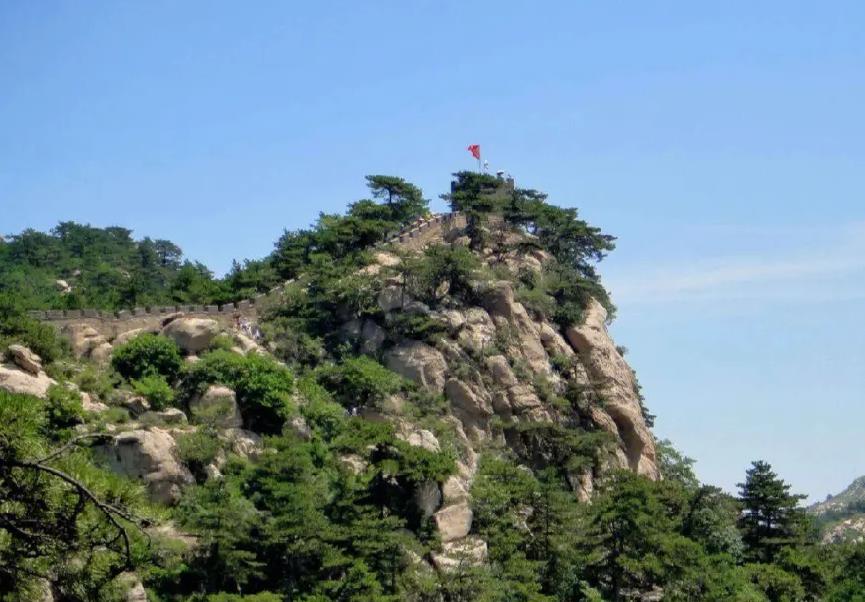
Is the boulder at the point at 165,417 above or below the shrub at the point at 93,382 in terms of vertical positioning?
below

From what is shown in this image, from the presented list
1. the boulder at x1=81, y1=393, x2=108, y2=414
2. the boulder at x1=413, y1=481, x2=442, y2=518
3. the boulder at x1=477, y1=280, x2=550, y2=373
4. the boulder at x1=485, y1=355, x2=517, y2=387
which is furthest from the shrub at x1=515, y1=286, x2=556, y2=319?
the boulder at x1=81, y1=393, x2=108, y2=414

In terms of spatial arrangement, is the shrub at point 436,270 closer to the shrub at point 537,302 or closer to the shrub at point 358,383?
the shrub at point 537,302

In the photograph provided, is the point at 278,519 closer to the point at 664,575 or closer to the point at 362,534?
the point at 362,534

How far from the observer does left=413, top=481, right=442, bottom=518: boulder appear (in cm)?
3622

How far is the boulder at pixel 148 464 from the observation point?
111 feet

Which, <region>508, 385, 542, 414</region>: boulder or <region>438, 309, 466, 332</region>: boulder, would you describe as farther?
<region>438, 309, 466, 332</region>: boulder

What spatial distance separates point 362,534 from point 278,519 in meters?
2.40

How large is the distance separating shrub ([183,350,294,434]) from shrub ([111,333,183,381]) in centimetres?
94

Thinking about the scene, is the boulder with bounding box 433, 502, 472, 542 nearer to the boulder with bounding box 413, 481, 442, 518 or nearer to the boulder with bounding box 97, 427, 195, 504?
the boulder with bounding box 413, 481, 442, 518

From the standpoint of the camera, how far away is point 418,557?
112 ft

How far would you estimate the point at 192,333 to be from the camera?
40969mm

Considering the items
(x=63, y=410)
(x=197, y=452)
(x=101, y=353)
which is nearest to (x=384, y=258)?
(x=101, y=353)

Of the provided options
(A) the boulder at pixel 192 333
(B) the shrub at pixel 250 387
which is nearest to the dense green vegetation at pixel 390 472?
(B) the shrub at pixel 250 387

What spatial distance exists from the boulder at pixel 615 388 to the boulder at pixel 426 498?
1256 cm
